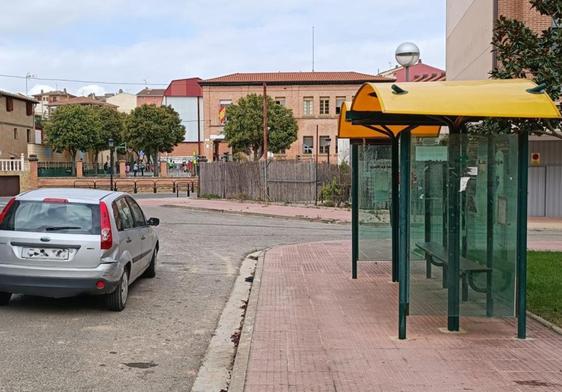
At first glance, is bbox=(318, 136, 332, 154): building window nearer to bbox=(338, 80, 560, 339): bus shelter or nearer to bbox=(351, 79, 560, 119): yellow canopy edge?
bbox=(338, 80, 560, 339): bus shelter

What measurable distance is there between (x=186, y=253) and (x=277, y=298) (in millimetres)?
5642

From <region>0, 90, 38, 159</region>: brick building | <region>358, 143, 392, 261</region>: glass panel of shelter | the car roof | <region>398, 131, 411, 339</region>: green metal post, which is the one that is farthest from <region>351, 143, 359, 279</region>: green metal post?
<region>0, 90, 38, 159</region>: brick building

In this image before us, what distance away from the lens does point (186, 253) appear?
1403 centimetres

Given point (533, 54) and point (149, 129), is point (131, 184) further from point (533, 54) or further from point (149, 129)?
point (533, 54)

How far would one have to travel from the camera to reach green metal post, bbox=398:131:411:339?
252 inches

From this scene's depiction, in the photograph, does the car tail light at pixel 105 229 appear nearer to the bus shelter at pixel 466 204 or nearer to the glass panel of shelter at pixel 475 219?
the bus shelter at pixel 466 204

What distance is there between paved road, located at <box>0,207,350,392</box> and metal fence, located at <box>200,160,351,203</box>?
18176 millimetres

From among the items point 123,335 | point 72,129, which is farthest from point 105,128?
point 123,335

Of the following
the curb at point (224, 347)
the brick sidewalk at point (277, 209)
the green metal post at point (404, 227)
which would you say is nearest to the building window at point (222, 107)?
the brick sidewalk at point (277, 209)

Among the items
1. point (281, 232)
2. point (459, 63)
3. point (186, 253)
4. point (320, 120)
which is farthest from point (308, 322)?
point (320, 120)

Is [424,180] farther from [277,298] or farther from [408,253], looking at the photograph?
[277,298]

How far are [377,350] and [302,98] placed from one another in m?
64.9

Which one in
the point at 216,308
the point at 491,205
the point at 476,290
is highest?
the point at 491,205

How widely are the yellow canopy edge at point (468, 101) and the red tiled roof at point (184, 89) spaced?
9434 centimetres
